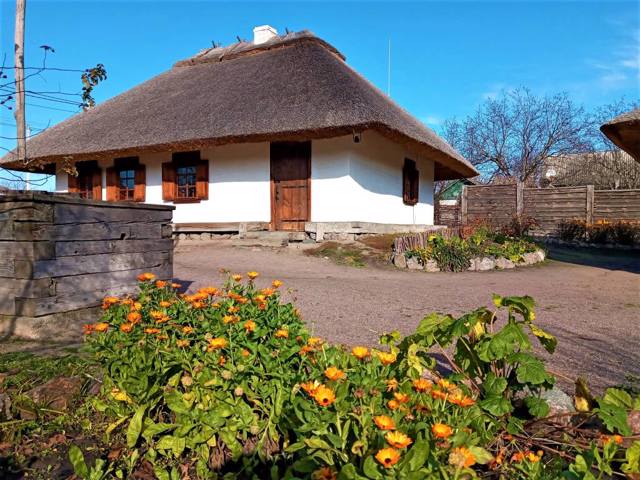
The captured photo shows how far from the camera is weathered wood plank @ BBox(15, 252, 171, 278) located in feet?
10.3

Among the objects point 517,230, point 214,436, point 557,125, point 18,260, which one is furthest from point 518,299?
point 557,125

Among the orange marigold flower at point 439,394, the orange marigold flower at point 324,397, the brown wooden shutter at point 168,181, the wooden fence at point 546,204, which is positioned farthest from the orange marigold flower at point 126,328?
the wooden fence at point 546,204

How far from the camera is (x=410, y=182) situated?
45.8ft

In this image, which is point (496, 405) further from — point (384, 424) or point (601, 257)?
point (601, 257)

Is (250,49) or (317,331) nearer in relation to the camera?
(317,331)

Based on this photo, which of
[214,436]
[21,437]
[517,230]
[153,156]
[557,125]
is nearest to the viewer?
[214,436]

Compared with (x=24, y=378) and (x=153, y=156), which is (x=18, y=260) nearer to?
(x=24, y=378)

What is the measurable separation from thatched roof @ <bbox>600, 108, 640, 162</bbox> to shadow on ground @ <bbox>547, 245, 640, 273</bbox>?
2458 millimetres

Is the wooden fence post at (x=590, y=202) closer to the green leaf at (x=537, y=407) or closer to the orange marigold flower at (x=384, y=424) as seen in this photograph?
the green leaf at (x=537, y=407)

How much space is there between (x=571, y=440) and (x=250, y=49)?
14.7 metres

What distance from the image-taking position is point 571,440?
1.74m

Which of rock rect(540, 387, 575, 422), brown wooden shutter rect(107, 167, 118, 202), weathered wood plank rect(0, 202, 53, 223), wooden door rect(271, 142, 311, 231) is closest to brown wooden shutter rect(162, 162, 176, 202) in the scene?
brown wooden shutter rect(107, 167, 118, 202)

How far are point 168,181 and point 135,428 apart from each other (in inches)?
453

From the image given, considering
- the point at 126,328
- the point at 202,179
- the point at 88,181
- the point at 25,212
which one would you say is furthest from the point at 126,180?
the point at 126,328
